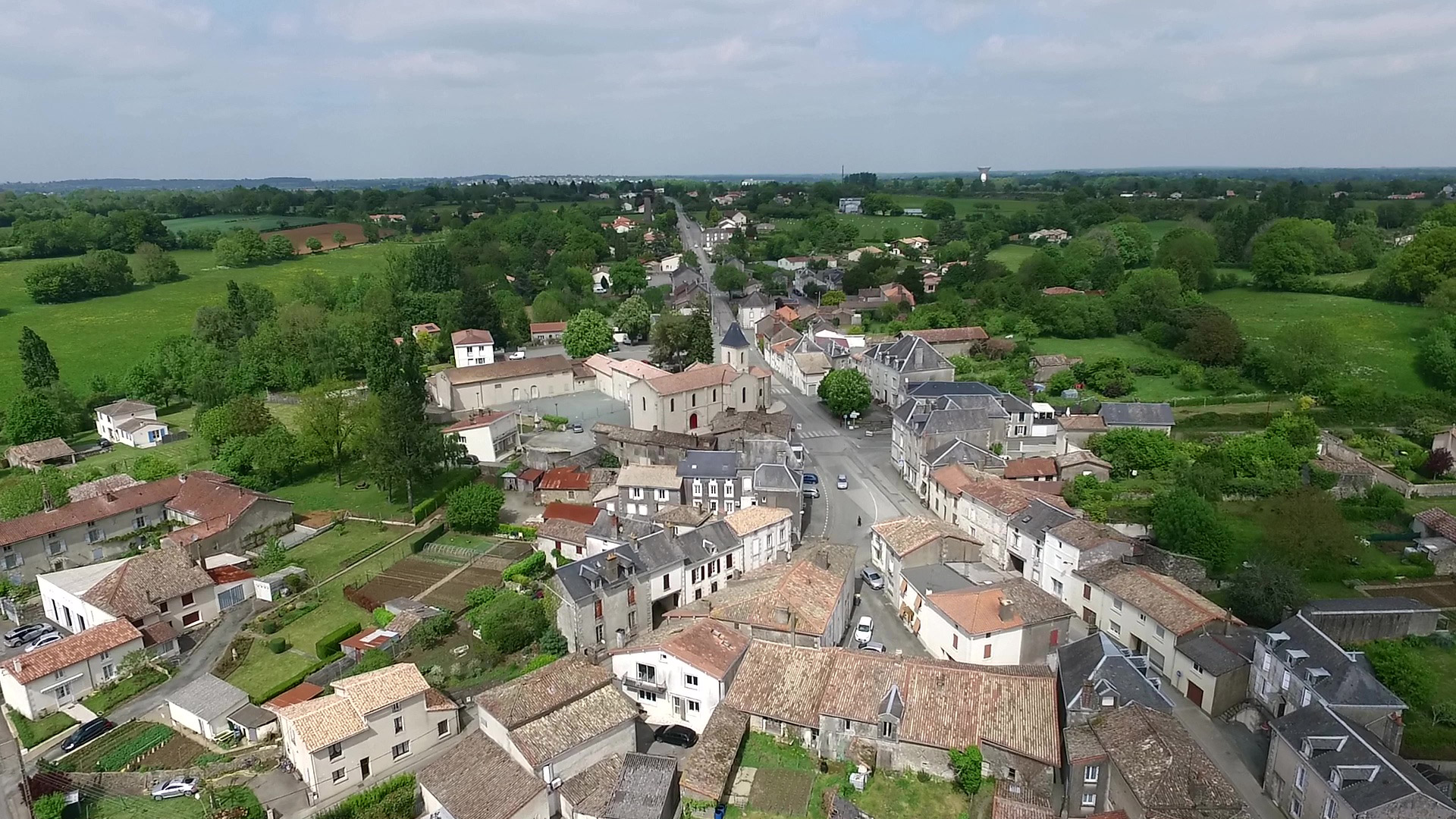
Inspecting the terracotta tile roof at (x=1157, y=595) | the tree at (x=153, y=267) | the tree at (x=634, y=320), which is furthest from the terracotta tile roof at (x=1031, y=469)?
the tree at (x=153, y=267)

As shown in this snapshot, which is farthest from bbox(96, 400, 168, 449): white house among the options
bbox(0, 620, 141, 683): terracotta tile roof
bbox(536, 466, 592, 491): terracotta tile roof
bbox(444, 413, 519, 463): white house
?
bbox(536, 466, 592, 491): terracotta tile roof


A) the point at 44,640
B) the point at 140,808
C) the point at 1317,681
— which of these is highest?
the point at 1317,681

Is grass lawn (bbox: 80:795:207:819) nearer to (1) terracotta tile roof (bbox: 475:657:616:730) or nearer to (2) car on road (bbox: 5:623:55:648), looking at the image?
(1) terracotta tile roof (bbox: 475:657:616:730)

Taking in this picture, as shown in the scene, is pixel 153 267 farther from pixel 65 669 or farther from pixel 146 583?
pixel 65 669

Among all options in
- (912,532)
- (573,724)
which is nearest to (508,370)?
(912,532)

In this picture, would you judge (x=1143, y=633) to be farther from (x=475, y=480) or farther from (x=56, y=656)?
(x=56, y=656)

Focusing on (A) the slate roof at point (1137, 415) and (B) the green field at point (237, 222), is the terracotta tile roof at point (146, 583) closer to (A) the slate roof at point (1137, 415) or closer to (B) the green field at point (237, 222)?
(A) the slate roof at point (1137, 415)

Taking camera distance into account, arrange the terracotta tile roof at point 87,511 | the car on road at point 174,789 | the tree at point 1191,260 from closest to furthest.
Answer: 1. the car on road at point 174,789
2. the terracotta tile roof at point 87,511
3. the tree at point 1191,260
